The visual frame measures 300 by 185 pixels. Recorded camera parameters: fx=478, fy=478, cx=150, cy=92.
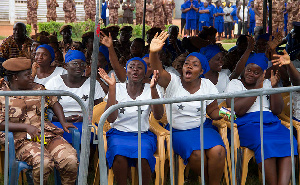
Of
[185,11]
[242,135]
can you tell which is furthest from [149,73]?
[185,11]

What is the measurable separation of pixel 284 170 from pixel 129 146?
1404 millimetres

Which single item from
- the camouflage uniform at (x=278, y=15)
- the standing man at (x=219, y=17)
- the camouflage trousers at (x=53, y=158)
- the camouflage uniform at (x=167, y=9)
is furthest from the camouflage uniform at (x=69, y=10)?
the camouflage trousers at (x=53, y=158)

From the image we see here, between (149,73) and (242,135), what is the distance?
51.9 inches

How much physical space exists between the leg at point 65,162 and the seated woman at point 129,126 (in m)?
0.31

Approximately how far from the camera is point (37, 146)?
412cm

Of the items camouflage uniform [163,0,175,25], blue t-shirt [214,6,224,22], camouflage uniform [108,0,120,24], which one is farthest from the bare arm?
camouflage uniform [163,0,175,25]

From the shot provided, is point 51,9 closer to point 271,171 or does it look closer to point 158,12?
point 158,12

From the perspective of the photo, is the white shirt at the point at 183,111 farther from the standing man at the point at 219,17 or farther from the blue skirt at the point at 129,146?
the standing man at the point at 219,17

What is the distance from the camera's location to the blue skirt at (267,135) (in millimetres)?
4340

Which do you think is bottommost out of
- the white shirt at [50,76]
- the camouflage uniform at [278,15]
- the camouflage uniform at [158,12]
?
the white shirt at [50,76]

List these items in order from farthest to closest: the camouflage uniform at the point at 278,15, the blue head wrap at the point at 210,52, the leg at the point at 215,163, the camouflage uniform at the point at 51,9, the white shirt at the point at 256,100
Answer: the camouflage uniform at the point at 51,9 → the camouflage uniform at the point at 278,15 → the blue head wrap at the point at 210,52 → the white shirt at the point at 256,100 → the leg at the point at 215,163

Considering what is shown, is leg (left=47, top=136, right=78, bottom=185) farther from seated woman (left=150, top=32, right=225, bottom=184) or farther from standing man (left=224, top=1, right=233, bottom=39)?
standing man (left=224, top=1, right=233, bottom=39)

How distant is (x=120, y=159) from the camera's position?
4.13 metres

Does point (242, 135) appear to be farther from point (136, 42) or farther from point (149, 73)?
point (136, 42)
